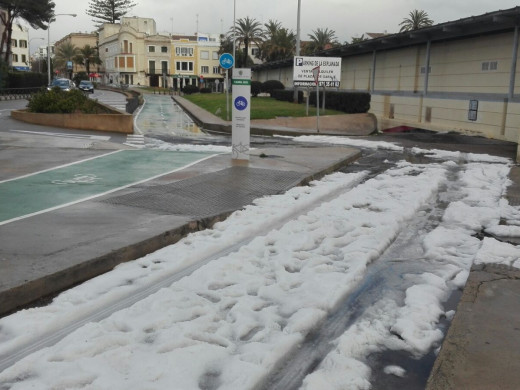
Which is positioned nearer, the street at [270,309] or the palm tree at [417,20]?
the street at [270,309]

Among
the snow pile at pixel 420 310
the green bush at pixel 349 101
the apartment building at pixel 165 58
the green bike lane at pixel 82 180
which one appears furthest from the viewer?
the apartment building at pixel 165 58

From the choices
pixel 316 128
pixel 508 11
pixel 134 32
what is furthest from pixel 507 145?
pixel 134 32

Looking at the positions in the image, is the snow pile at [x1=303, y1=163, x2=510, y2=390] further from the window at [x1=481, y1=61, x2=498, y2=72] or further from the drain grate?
the window at [x1=481, y1=61, x2=498, y2=72]

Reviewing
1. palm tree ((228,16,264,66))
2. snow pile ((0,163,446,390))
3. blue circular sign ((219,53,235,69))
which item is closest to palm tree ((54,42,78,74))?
palm tree ((228,16,264,66))

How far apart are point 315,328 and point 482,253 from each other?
8.81 feet

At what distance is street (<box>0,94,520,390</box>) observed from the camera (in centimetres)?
364

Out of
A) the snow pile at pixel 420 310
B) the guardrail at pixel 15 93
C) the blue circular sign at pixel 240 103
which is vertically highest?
the blue circular sign at pixel 240 103

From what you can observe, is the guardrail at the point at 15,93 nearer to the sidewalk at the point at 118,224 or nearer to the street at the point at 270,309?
the sidewalk at the point at 118,224

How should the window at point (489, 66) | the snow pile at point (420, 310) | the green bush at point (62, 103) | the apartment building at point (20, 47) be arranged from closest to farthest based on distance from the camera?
the snow pile at point (420, 310) < the window at point (489, 66) < the green bush at point (62, 103) < the apartment building at point (20, 47)

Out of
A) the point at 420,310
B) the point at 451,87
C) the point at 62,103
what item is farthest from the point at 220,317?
the point at 451,87

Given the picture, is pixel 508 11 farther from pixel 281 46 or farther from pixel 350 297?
pixel 281 46

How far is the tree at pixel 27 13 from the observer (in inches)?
2406

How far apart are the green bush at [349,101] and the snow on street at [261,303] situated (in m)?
24.8

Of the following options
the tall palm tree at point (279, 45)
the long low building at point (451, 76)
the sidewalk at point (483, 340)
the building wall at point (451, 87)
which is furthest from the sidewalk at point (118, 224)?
the tall palm tree at point (279, 45)
